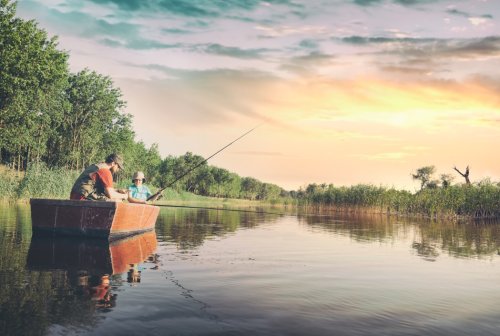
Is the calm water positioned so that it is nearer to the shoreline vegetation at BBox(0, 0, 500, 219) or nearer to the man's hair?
the man's hair

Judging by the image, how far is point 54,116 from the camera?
48.3 m

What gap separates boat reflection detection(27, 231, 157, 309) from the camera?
6.28 meters

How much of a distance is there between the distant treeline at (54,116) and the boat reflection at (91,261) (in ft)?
80.3

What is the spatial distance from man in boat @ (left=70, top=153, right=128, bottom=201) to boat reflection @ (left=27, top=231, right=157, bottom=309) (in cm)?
122

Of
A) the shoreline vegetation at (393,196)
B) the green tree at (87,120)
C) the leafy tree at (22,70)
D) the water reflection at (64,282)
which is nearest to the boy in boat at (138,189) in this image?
the water reflection at (64,282)

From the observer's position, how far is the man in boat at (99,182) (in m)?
12.2

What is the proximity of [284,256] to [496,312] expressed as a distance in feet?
18.3

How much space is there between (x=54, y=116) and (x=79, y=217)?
40.5 m

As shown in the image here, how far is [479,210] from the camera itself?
3375 centimetres

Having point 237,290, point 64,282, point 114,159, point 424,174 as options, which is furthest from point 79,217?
point 424,174

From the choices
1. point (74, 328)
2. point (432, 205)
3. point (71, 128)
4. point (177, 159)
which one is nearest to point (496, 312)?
point (74, 328)

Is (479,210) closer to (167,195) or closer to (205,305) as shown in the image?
(205,305)

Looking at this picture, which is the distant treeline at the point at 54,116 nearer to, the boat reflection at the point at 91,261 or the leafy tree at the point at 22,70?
the leafy tree at the point at 22,70

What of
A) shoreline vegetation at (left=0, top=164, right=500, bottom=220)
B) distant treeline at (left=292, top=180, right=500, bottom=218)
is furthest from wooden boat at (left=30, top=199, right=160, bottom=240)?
distant treeline at (left=292, top=180, right=500, bottom=218)
